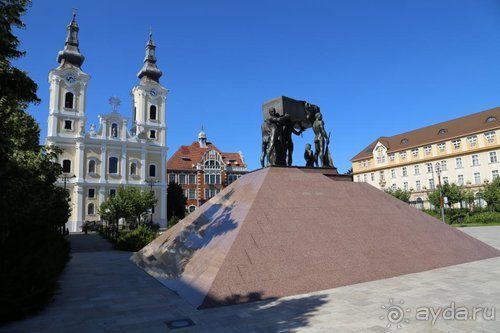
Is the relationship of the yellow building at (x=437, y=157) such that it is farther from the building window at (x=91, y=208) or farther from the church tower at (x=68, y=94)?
the church tower at (x=68, y=94)

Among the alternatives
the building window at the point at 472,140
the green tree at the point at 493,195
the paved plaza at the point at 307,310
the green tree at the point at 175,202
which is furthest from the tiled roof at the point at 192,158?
the paved plaza at the point at 307,310

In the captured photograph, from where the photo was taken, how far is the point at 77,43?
2008 inches

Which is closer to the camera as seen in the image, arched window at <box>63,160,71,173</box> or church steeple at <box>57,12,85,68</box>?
arched window at <box>63,160,71,173</box>

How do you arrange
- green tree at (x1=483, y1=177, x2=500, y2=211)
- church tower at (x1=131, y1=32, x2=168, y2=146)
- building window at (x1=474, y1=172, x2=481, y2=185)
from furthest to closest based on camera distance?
church tower at (x1=131, y1=32, x2=168, y2=146) → building window at (x1=474, y1=172, x2=481, y2=185) → green tree at (x1=483, y1=177, x2=500, y2=211)

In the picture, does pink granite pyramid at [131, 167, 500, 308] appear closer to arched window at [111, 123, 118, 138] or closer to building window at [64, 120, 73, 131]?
building window at [64, 120, 73, 131]

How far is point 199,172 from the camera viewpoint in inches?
2566

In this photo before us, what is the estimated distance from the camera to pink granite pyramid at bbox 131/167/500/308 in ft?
25.9

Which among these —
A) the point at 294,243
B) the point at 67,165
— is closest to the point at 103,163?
the point at 67,165

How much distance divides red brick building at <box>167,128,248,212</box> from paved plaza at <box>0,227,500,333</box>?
55.4m

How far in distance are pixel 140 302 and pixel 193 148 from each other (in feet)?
210

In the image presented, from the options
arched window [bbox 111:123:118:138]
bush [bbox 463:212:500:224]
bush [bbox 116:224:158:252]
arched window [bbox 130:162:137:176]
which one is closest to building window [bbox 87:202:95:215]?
arched window [bbox 130:162:137:176]

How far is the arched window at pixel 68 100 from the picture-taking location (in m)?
48.0

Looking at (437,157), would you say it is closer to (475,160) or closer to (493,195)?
(475,160)

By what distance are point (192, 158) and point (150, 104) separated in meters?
15.9
